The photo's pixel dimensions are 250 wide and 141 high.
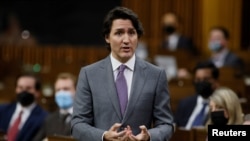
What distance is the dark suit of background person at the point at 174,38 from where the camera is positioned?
8539 mm

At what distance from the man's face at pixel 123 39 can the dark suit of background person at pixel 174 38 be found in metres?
Result: 5.16

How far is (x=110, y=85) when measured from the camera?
3312 millimetres

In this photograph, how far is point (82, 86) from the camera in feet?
11.0

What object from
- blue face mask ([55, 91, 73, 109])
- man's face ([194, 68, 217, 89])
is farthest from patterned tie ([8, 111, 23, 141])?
man's face ([194, 68, 217, 89])

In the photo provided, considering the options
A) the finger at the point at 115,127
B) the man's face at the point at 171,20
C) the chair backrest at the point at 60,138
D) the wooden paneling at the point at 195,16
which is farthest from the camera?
the wooden paneling at the point at 195,16

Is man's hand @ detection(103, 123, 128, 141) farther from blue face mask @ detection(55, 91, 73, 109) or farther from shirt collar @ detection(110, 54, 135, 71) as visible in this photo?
blue face mask @ detection(55, 91, 73, 109)

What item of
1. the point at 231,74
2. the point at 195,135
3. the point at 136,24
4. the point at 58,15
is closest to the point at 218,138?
the point at 136,24

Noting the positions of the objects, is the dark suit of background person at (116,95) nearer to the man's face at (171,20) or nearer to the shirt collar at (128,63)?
the shirt collar at (128,63)

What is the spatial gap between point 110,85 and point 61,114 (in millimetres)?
1995

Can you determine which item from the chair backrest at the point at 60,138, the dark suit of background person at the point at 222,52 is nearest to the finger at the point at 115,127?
the chair backrest at the point at 60,138

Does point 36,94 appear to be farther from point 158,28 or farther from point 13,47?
point 13,47

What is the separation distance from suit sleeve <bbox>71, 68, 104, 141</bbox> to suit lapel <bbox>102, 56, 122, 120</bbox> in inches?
3.5

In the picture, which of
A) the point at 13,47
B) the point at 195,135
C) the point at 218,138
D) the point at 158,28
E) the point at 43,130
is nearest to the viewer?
the point at 218,138

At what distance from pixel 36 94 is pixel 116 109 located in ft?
8.51
